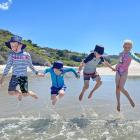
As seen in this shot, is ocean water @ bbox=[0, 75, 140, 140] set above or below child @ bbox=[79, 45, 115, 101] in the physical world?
below

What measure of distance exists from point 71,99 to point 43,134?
655 cm

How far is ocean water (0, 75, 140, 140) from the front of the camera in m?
9.74

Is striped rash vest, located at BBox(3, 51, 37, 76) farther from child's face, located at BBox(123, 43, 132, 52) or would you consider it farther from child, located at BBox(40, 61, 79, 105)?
child's face, located at BBox(123, 43, 132, 52)

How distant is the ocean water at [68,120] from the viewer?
32.0 feet

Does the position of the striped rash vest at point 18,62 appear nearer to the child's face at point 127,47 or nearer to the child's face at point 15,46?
the child's face at point 15,46

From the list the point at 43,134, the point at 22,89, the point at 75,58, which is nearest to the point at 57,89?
the point at 22,89

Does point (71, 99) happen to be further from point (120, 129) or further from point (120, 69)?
point (120, 129)

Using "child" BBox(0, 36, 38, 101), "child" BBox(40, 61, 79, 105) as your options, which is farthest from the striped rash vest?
"child" BBox(40, 61, 79, 105)

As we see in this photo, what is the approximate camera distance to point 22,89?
39.6ft

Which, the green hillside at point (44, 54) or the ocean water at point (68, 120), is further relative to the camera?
the green hillside at point (44, 54)

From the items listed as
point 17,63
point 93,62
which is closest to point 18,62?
point 17,63

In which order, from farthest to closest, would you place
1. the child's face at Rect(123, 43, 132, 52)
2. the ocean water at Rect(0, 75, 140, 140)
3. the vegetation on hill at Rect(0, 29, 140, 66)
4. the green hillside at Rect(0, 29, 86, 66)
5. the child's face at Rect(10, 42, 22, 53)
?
the green hillside at Rect(0, 29, 86, 66) → the vegetation on hill at Rect(0, 29, 140, 66) → the child's face at Rect(123, 43, 132, 52) → the child's face at Rect(10, 42, 22, 53) → the ocean water at Rect(0, 75, 140, 140)

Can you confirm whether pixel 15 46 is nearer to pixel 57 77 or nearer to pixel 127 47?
pixel 57 77

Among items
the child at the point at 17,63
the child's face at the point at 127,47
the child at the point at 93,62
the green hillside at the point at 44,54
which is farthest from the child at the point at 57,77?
the green hillside at the point at 44,54
